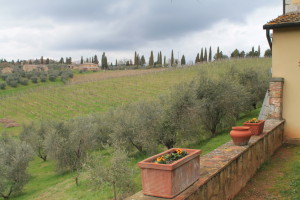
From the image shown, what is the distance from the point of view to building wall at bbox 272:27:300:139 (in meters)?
8.38

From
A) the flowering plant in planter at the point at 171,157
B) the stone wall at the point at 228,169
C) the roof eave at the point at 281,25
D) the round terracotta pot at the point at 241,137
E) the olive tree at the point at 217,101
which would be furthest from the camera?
the olive tree at the point at 217,101

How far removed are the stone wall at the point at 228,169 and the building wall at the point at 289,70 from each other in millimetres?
1891

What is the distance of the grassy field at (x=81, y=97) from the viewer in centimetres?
4024

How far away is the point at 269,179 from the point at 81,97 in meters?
44.4

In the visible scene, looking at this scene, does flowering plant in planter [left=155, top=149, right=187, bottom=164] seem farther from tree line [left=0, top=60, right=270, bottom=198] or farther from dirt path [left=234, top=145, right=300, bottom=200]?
tree line [left=0, top=60, right=270, bottom=198]

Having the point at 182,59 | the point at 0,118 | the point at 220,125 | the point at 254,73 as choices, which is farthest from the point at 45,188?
the point at 182,59

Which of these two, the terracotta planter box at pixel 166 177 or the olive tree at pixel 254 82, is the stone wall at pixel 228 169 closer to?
the terracotta planter box at pixel 166 177

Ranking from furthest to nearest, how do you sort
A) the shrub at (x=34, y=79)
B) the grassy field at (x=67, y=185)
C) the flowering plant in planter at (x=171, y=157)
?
the shrub at (x=34, y=79), the grassy field at (x=67, y=185), the flowering plant in planter at (x=171, y=157)

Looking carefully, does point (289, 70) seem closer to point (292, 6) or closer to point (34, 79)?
point (292, 6)

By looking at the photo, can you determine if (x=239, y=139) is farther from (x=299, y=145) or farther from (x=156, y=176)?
(x=299, y=145)

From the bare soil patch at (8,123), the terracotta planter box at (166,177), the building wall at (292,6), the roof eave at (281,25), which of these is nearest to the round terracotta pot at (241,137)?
the terracotta planter box at (166,177)

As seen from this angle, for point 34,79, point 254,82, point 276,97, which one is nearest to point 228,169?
point 276,97

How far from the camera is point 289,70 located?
27.9 ft

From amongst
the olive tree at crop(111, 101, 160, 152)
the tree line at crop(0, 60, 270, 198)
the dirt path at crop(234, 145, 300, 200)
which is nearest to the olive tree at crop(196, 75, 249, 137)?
the tree line at crop(0, 60, 270, 198)
